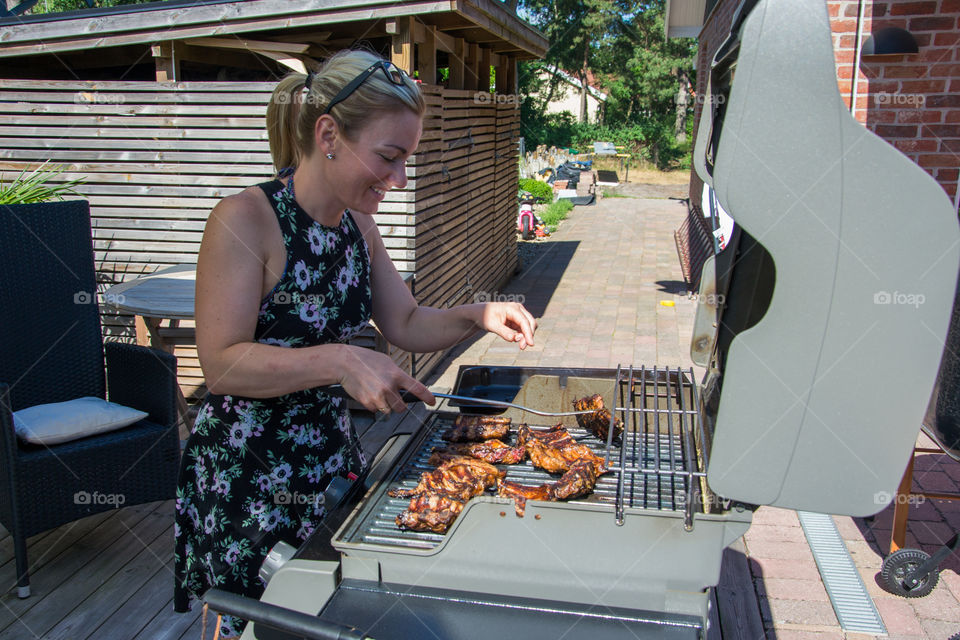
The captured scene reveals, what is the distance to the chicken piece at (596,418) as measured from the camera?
1996 millimetres

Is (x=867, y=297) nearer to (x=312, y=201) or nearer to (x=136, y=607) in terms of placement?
(x=312, y=201)

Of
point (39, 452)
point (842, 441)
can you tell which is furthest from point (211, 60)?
point (842, 441)

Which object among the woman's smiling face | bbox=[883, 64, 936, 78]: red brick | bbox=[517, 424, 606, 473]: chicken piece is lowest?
bbox=[517, 424, 606, 473]: chicken piece

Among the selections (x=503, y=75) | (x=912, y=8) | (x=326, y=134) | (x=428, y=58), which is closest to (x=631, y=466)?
(x=326, y=134)

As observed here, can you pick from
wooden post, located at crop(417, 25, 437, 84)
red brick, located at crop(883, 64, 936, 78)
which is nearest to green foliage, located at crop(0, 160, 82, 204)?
wooden post, located at crop(417, 25, 437, 84)

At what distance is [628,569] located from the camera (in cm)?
136

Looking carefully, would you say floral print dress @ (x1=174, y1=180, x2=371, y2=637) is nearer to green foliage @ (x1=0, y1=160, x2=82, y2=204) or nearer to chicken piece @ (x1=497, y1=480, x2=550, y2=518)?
chicken piece @ (x1=497, y1=480, x2=550, y2=518)

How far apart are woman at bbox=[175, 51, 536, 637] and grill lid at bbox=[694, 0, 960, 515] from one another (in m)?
0.70

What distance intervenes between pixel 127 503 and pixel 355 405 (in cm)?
189

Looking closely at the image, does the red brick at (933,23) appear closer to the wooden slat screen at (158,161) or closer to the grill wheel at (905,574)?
the grill wheel at (905,574)

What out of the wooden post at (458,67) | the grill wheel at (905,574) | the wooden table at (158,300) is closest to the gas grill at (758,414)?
the grill wheel at (905,574)

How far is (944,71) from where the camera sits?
14.5 feet

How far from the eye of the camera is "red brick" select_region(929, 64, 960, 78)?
14.5 feet

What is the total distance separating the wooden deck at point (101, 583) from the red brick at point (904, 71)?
15.2ft
